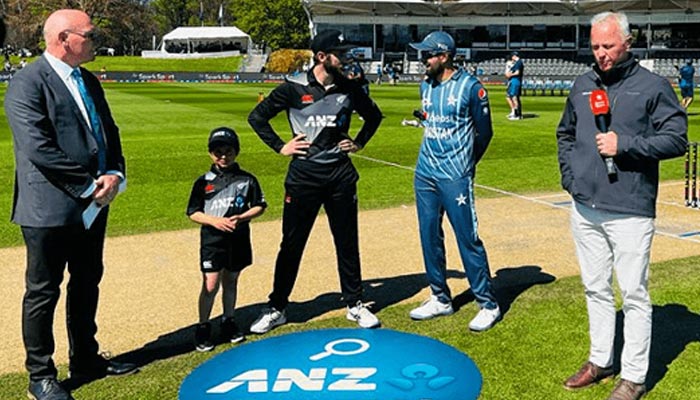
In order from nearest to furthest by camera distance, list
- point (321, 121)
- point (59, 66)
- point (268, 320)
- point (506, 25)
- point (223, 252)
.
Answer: point (59, 66)
point (223, 252)
point (321, 121)
point (268, 320)
point (506, 25)

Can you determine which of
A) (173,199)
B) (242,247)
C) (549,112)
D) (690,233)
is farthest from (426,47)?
(549,112)

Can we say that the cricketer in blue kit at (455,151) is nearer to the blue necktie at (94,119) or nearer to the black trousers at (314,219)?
the black trousers at (314,219)

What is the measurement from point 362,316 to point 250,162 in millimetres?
9164

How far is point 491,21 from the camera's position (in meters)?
68.6

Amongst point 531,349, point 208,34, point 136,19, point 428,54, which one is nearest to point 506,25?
point 208,34

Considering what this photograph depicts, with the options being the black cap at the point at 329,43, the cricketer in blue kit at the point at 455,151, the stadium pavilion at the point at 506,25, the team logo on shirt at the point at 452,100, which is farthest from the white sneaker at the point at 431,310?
the stadium pavilion at the point at 506,25

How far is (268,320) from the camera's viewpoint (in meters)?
5.81

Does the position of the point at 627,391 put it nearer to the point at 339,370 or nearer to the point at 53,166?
the point at 339,370

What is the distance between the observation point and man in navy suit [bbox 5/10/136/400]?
4.34 m

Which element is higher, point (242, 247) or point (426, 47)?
point (426, 47)

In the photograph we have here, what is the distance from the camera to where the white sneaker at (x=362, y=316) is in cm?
576

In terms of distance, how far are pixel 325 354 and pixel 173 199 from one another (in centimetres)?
640

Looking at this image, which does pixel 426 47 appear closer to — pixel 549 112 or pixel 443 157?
pixel 443 157

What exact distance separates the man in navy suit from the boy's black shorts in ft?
2.78
